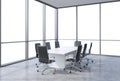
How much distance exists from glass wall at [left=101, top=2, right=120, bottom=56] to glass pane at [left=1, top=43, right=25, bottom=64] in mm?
4606

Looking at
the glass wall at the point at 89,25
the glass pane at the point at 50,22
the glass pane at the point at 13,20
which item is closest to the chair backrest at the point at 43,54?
the glass pane at the point at 13,20

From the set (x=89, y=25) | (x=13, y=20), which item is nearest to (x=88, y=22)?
(x=89, y=25)

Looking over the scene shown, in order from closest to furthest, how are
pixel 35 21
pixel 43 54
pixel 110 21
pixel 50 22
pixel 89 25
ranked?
1. pixel 43 54
2. pixel 35 21
3. pixel 110 21
4. pixel 89 25
5. pixel 50 22

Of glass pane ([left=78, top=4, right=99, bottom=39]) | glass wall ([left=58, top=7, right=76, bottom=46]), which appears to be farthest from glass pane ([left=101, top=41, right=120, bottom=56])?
glass wall ([left=58, top=7, right=76, bottom=46])

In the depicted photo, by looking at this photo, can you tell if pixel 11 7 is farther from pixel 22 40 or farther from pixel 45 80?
pixel 45 80

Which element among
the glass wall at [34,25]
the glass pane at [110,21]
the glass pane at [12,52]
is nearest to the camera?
the glass pane at [12,52]

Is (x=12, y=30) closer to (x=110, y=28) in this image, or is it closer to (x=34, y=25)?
(x=34, y=25)

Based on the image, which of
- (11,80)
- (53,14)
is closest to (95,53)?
(53,14)

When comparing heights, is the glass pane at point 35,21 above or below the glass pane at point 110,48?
above

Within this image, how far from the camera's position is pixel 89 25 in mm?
8992

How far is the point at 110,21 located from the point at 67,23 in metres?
2.76

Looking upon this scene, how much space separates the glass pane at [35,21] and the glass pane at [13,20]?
62cm

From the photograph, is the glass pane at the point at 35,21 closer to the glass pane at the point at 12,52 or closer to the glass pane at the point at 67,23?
the glass pane at the point at 12,52

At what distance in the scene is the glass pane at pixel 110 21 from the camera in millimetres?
8266
